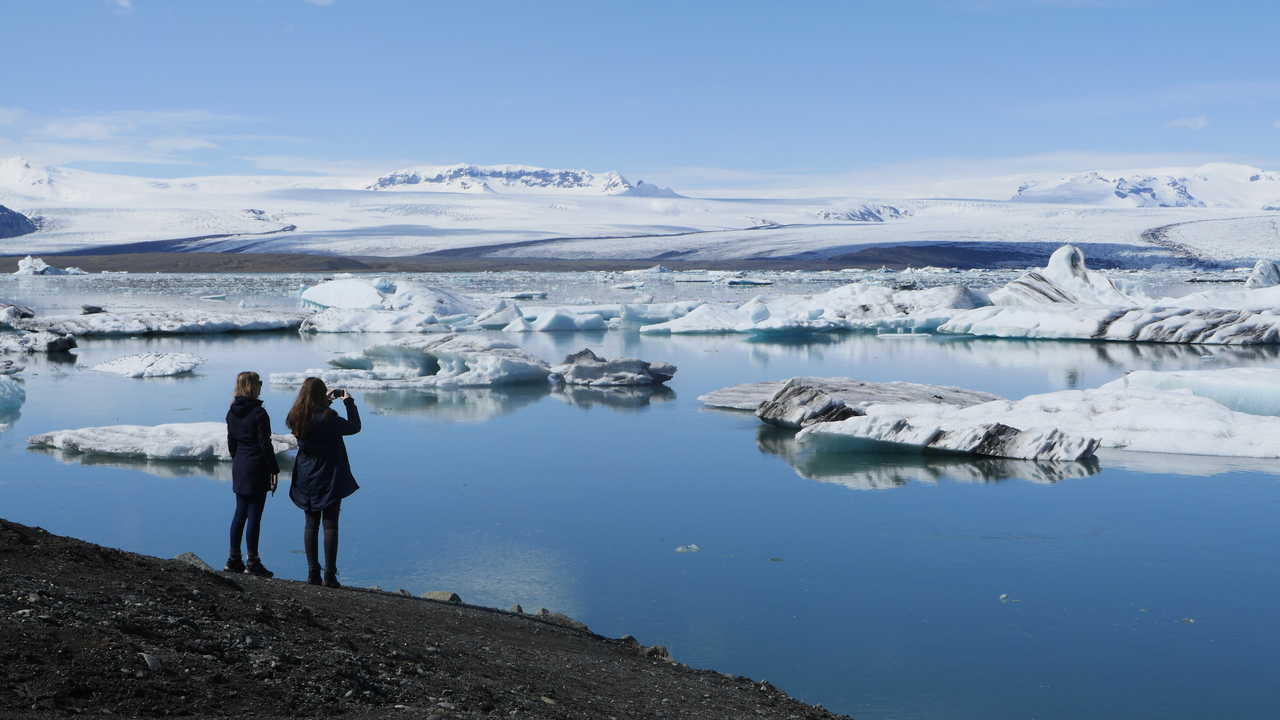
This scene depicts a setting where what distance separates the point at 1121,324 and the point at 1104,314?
1.02 feet

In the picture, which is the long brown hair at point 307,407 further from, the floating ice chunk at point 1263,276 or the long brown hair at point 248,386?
the floating ice chunk at point 1263,276

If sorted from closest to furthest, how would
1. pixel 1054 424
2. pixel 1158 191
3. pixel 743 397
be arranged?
1. pixel 1054 424
2. pixel 743 397
3. pixel 1158 191

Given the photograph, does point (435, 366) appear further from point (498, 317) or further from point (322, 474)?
point (322, 474)

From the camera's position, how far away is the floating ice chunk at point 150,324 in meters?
15.4

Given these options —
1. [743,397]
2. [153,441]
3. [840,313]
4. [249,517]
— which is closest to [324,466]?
[249,517]

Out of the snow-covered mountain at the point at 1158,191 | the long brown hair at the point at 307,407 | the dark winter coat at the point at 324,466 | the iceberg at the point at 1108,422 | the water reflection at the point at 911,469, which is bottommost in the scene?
the water reflection at the point at 911,469

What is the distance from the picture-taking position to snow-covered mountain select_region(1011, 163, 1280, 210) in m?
150

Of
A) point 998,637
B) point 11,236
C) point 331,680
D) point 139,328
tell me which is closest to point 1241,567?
point 998,637

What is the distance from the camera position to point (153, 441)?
6.80 meters

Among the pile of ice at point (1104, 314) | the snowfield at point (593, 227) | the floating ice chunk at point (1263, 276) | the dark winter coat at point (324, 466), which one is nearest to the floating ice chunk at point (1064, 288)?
the pile of ice at point (1104, 314)

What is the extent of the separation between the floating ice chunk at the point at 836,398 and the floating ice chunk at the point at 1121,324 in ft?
24.1

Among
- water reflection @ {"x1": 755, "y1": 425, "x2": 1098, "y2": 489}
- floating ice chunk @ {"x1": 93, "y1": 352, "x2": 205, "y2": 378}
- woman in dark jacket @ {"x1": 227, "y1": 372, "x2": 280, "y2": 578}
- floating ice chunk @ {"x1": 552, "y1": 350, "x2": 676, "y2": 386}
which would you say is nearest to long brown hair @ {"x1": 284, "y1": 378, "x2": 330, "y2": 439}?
woman in dark jacket @ {"x1": 227, "y1": 372, "x2": 280, "y2": 578}

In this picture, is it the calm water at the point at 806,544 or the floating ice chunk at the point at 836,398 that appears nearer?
the calm water at the point at 806,544

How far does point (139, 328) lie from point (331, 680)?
14585mm
